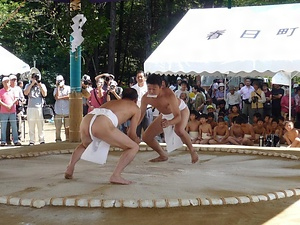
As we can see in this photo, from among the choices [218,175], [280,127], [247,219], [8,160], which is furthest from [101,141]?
[280,127]

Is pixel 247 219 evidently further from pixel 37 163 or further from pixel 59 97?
pixel 59 97

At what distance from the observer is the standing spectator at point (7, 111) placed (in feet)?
18.8

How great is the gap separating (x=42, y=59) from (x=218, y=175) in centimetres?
898

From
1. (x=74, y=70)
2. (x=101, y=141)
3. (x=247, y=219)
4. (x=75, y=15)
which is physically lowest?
(x=247, y=219)

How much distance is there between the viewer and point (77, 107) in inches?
205

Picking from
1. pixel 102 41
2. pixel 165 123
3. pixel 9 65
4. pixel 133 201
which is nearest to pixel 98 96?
pixel 9 65

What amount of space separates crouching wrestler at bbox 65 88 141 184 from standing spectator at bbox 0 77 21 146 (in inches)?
110

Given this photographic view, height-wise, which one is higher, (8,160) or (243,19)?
(243,19)

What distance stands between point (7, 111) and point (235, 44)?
259 centimetres

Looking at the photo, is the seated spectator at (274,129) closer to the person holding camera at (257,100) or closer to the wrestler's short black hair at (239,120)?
the wrestler's short black hair at (239,120)

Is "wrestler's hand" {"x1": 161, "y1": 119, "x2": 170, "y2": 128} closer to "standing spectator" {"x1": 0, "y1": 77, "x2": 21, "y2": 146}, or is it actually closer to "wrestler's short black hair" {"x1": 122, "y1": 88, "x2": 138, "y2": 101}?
"wrestler's short black hair" {"x1": 122, "y1": 88, "x2": 138, "y2": 101}

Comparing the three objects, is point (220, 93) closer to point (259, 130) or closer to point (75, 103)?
point (259, 130)

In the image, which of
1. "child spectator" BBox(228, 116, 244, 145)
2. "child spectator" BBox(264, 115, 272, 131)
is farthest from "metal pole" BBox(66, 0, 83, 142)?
"child spectator" BBox(264, 115, 272, 131)

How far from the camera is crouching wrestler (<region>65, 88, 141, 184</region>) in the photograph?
297 centimetres
